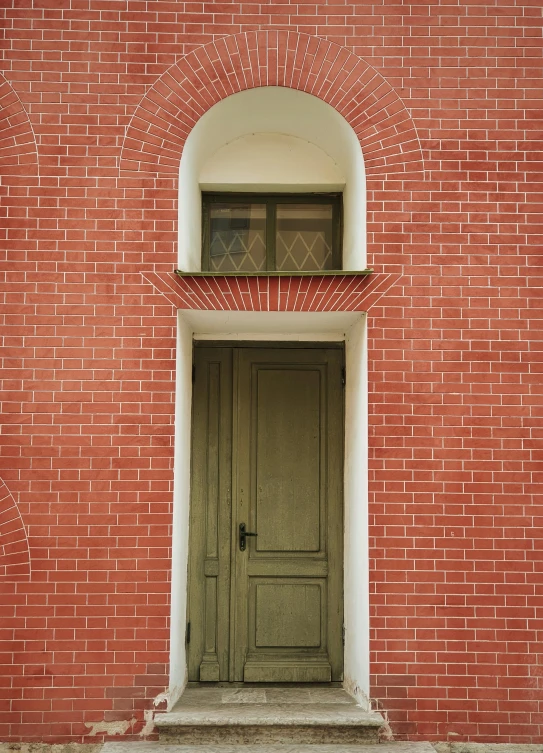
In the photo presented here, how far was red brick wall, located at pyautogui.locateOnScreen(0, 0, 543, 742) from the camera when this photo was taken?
480cm

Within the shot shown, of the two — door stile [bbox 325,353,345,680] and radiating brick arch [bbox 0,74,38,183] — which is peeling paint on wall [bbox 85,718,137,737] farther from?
radiating brick arch [bbox 0,74,38,183]

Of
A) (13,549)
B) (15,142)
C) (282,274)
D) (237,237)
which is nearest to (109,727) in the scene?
(13,549)

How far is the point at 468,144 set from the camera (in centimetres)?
515

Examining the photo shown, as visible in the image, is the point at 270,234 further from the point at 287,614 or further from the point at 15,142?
the point at 287,614

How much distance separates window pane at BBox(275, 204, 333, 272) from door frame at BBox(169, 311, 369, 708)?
0.57 meters

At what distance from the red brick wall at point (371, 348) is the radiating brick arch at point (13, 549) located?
0.01 m

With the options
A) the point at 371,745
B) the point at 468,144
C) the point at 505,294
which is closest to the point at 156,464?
the point at 371,745

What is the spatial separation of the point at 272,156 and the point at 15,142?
6.39 ft

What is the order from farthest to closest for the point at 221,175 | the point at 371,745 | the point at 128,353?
the point at 221,175
the point at 128,353
the point at 371,745

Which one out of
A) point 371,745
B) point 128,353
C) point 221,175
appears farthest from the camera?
point 221,175

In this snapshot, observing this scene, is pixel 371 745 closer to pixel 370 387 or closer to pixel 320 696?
pixel 320 696

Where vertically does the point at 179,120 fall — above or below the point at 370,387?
above

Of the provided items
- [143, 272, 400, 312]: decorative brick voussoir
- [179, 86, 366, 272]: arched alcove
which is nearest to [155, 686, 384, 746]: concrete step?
[143, 272, 400, 312]: decorative brick voussoir

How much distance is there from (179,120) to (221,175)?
0.73m
